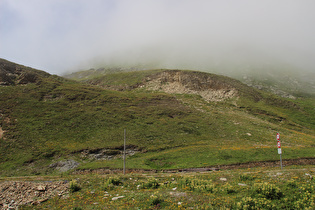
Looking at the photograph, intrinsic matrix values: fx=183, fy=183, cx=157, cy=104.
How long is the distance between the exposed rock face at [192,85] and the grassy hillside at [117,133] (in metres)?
20.4

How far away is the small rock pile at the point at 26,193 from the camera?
12641mm

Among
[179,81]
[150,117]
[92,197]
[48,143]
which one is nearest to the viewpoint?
[92,197]

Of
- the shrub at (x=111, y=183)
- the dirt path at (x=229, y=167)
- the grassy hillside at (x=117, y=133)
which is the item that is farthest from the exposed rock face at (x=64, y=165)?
the shrub at (x=111, y=183)

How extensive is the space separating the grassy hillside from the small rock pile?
618 inches

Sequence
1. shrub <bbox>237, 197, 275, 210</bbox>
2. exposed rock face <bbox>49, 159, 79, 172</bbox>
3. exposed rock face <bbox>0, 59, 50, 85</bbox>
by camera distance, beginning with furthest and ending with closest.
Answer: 1. exposed rock face <bbox>0, 59, 50, 85</bbox>
2. exposed rock face <bbox>49, 159, 79, 172</bbox>
3. shrub <bbox>237, 197, 275, 210</bbox>

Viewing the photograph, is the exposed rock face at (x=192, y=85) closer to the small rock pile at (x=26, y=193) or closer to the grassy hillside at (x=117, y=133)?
the grassy hillside at (x=117, y=133)

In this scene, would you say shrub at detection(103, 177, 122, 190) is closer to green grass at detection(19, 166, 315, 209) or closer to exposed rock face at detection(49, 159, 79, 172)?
green grass at detection(19, 166, 315, 209)

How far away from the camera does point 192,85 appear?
91188 millimetres

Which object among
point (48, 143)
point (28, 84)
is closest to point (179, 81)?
point (28, 84)

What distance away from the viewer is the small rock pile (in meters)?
12.6

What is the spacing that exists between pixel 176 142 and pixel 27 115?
34.5m

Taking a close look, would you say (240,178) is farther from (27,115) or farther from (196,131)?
(27,115)

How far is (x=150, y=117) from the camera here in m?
52.1

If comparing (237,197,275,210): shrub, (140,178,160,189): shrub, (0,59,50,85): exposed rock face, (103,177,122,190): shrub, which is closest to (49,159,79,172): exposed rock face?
(103,177,122,190): shrub
